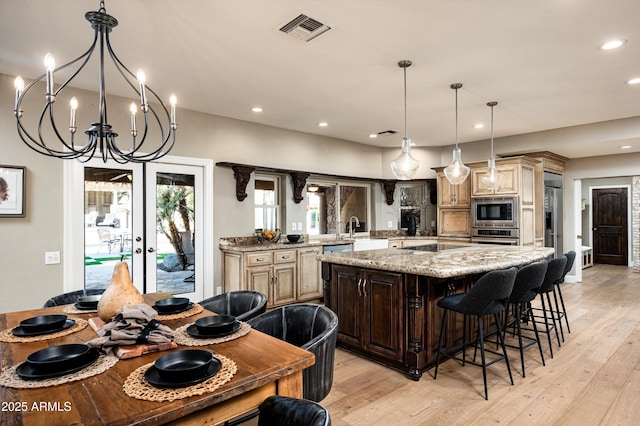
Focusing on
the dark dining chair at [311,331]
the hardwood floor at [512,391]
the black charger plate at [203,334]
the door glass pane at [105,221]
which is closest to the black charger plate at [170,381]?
the black charger plate at [203,334]

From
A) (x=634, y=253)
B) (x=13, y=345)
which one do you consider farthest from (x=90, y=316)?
(x=634, y=253)

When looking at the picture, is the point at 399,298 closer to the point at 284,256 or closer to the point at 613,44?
the point at 284,256

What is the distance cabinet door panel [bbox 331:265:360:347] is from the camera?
11.0ft

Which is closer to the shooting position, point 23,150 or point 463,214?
point 23,150

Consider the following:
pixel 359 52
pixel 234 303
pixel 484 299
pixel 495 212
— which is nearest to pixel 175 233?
pixel 234 303

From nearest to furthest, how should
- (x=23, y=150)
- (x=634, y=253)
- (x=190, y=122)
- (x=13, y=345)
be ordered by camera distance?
(x=13, y=345)
(x=23, y=150)
(x=190, y=122)
(x=634, y=253)

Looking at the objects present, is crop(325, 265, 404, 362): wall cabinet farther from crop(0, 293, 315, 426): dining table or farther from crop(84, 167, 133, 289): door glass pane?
crop(84, 167, 133, 289): door glass pane

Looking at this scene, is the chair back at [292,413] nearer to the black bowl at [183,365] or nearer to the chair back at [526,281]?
the black bowl at [183,365]

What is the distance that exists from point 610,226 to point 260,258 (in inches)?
364

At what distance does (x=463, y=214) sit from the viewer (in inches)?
255

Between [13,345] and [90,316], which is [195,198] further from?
[13,345]

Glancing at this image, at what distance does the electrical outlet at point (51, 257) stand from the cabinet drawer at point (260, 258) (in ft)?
6.48

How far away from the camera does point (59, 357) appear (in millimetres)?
1352

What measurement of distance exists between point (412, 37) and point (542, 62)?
137cm
